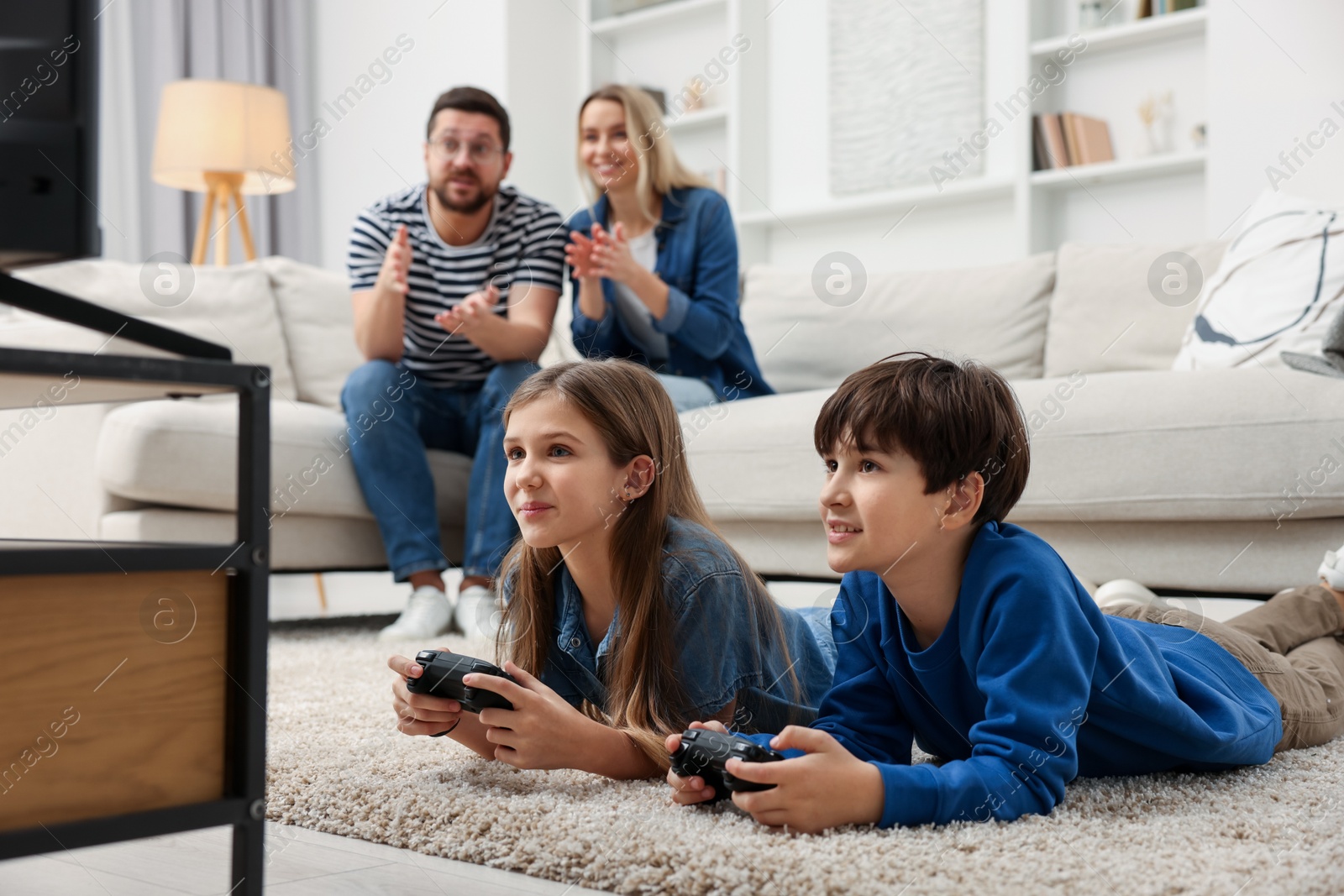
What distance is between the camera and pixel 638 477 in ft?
3.57

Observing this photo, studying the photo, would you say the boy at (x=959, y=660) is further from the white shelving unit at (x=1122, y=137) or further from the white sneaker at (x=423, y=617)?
the white shelving unit at (x=1122, y=137)

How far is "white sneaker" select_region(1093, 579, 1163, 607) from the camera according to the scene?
1515 millimetres

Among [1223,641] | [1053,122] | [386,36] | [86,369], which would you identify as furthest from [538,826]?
[386,36]

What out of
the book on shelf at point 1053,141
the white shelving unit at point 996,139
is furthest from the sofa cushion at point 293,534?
the book on shelf at point 1053,141

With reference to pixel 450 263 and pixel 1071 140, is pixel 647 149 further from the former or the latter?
pixel 1071 140

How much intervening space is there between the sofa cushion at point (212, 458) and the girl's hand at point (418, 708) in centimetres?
94

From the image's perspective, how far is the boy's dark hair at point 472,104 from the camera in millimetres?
2105

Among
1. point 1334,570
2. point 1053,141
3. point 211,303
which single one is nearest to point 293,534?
point 211,303

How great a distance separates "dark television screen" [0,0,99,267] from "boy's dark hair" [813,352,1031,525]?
54 centimetres

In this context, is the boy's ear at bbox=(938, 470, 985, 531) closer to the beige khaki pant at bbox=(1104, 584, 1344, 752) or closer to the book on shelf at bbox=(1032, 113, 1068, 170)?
the beige khaki pant at bbox=(1104, 584, 1344, 752)

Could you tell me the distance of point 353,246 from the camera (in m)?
2.23

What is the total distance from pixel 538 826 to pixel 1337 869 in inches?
20.4

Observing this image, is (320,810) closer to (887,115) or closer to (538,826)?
(538,826)

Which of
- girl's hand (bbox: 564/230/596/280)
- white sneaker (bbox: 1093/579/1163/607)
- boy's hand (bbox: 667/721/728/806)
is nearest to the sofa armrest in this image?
girl's hand (bbox: 564/230/596/280)
